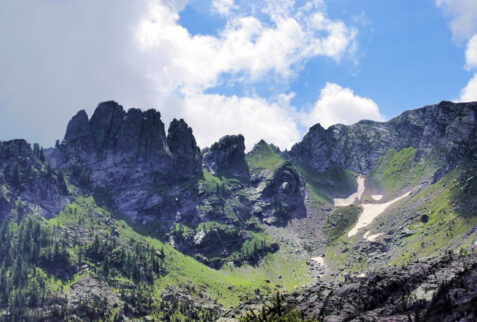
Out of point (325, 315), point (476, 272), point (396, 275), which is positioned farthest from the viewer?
point (396, 275)

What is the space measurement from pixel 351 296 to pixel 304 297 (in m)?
22.7

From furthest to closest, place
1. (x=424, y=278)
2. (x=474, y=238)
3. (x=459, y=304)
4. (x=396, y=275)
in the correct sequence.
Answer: (x=474, y=238) < (x=396, y=275) < (x=424, y=278) < (x=459, y=304)

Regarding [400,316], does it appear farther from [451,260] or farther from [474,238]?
[474,238]

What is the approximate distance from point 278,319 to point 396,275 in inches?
3161

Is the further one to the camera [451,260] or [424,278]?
[451,260]

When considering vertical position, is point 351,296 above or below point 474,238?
below

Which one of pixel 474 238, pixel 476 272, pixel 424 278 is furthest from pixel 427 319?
pixel 474 238

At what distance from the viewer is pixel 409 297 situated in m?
83.1

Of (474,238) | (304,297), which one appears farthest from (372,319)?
(474,238)

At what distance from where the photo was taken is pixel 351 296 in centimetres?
9881

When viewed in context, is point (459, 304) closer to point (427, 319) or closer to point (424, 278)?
point (427, 319)

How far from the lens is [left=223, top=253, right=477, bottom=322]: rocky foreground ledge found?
2312 inches

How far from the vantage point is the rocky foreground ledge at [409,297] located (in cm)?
5872

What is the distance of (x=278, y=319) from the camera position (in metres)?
37.1
